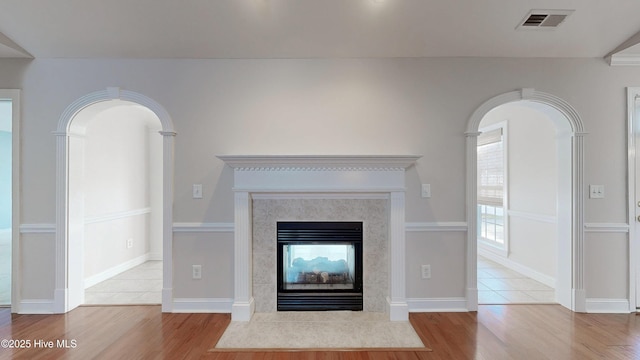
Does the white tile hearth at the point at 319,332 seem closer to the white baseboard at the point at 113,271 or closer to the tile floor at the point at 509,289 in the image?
the tile floor at the point at 509,289

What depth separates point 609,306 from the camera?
115 inches

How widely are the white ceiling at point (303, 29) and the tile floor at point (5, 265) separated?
1.84 meters

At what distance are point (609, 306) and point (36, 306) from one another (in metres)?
5.54

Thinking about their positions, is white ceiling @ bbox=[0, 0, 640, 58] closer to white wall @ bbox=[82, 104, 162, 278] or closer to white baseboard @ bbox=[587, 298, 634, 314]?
white wall @ bbox=[82, 104, 162, 278]

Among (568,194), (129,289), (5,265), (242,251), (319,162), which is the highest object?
(319,162)

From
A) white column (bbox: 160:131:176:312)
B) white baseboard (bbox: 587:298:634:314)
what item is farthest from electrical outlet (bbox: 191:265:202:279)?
white baseboard (bbox: 587:298:634:314)

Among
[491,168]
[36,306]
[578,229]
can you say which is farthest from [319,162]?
[491,168]

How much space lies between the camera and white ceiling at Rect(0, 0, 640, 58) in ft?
7.89

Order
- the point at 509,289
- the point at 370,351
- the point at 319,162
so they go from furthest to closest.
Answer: the point at 509,289 < the point at 319,162 < the point at 370,351

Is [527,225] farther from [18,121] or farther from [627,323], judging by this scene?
[18,121]

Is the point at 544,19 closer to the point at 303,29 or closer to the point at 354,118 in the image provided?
the point at 354,118

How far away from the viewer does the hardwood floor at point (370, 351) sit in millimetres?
2213

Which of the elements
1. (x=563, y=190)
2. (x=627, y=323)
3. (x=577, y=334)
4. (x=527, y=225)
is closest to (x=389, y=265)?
(x=577, y=334)

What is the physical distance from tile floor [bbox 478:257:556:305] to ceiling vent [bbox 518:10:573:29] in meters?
2.65
